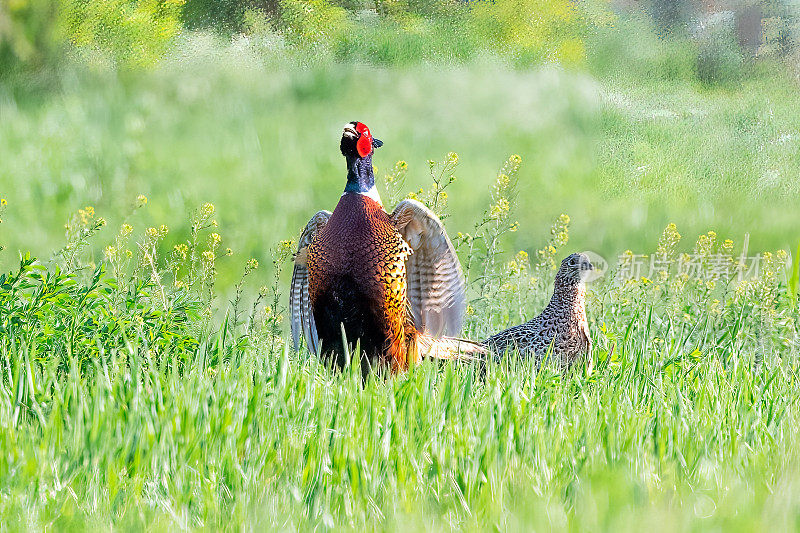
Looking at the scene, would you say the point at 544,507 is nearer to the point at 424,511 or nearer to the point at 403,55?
the point at 424,511

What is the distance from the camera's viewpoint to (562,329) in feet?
13.2

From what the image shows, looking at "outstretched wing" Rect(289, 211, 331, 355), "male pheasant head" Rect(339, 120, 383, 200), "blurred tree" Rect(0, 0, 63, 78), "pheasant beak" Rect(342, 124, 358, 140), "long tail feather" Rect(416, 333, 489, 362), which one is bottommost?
"long tail feather" Rect(416, 333, 489, 362)

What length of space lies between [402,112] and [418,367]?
715 centimetres

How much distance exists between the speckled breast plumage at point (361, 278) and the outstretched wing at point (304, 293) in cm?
25

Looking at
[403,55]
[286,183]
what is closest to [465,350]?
[286,183]

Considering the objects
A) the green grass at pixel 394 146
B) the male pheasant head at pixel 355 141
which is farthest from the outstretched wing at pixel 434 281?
the green grass at pixel 394 146

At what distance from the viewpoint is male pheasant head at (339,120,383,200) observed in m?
3.58

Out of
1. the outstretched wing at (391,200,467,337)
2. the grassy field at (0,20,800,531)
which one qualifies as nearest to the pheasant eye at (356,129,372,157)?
the outstretched wing at (391,200,467,337)

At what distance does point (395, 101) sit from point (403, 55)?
36.0 inches

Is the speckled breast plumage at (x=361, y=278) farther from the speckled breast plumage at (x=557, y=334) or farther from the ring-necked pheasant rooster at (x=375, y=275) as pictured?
the speckled breast plumage at (x=557, y=334)

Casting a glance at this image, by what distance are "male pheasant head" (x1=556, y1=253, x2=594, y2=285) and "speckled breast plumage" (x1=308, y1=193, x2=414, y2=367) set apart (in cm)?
90

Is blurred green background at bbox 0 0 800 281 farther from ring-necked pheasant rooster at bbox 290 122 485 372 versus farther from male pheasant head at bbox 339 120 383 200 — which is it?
male pheasant head at bbox 339 120 383 200

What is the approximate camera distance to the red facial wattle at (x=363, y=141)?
3596 mm

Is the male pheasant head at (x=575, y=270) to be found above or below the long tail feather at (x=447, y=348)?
above
